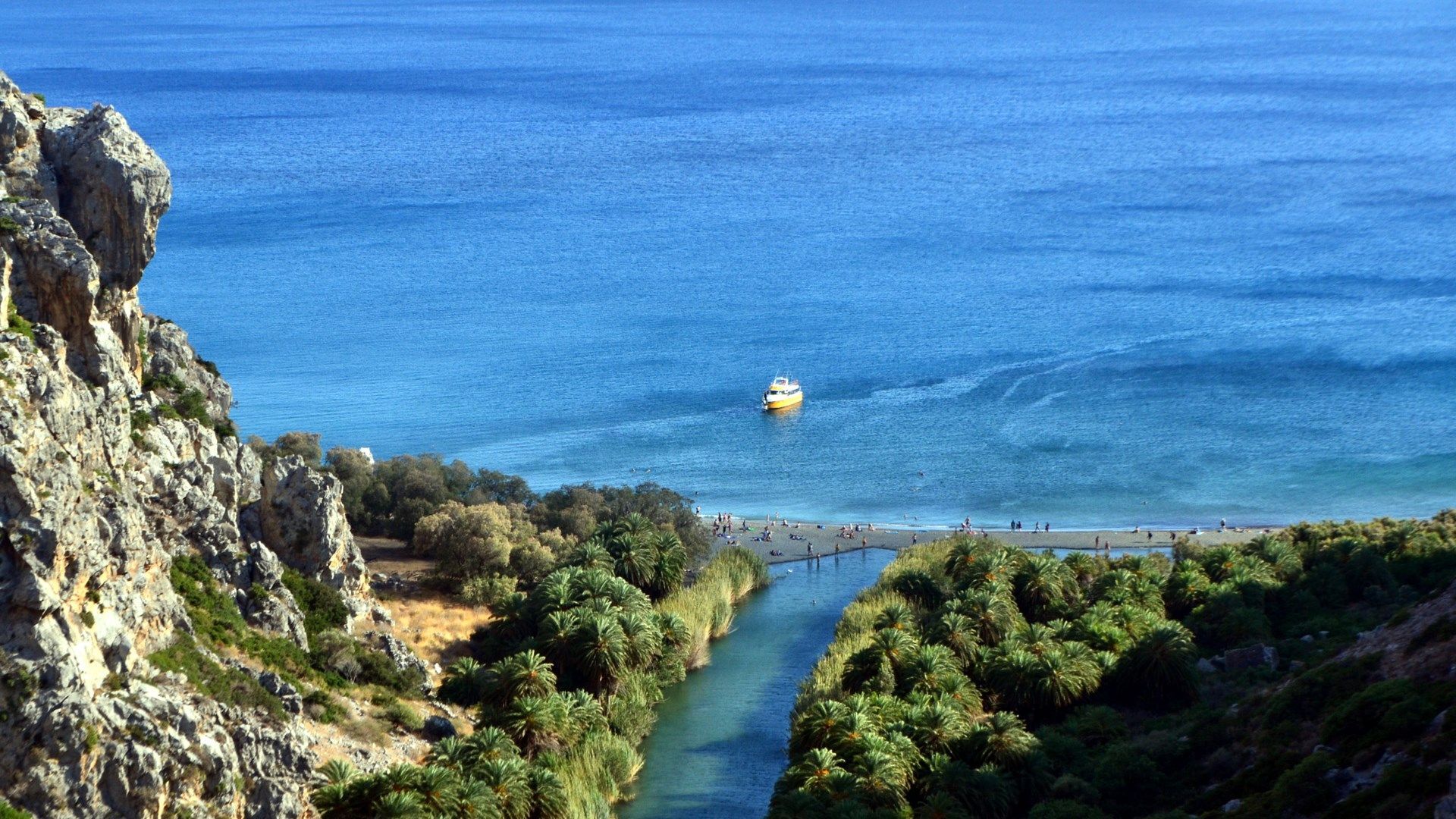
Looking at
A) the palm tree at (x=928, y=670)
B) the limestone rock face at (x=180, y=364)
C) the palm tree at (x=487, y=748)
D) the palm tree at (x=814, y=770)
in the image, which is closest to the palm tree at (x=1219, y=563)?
the palm tree at (x=928, y=670)

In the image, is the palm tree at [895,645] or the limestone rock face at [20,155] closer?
the limestone rock face at [20,155]

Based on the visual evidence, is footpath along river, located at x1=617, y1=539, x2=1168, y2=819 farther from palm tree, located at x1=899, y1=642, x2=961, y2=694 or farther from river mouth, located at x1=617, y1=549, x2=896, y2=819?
palm tree, located at x1=899, y1=642, x2=961, y2=694

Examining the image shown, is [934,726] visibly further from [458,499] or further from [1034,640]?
[458,499]

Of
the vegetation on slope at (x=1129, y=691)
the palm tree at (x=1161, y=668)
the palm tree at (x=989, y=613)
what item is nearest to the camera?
the vegetation on slope at (x=1129, y=691)

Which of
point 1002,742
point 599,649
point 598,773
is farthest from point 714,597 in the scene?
point 1002,742

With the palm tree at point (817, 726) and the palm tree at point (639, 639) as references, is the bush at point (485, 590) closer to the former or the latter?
the palm tree at point (639, 639)

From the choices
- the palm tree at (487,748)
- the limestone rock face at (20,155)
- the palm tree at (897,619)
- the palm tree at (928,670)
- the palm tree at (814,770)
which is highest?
the limestone rock face at (20,155)
